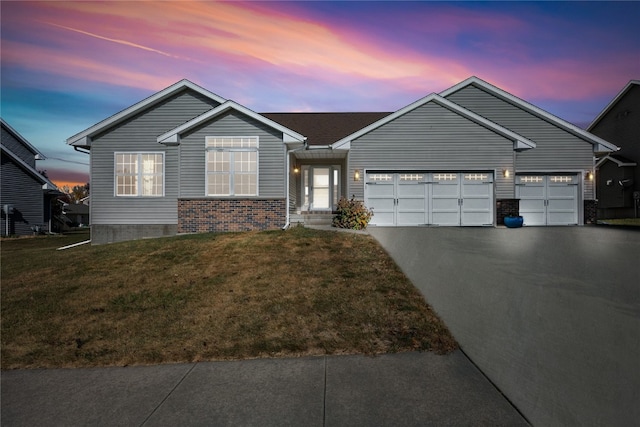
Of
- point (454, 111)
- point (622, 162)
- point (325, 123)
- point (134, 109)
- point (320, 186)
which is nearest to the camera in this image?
point (134, 109)

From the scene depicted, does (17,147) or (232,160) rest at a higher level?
(17,147)

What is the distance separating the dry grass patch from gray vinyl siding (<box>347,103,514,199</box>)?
689 cm

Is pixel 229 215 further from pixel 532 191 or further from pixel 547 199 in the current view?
pixel 547 199

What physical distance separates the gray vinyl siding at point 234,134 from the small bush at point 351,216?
2.60 metres

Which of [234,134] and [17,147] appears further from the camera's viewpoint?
[17,147]

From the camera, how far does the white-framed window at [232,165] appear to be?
14664 millimetres

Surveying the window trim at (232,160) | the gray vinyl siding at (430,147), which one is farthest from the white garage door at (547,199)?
the window trim at (232,160)

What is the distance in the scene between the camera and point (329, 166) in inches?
743

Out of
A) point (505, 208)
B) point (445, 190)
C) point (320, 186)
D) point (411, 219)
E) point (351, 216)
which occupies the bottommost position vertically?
point (411, 219)

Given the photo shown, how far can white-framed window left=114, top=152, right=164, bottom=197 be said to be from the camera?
50.7 feet

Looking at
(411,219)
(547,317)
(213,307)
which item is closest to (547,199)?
(411,219)

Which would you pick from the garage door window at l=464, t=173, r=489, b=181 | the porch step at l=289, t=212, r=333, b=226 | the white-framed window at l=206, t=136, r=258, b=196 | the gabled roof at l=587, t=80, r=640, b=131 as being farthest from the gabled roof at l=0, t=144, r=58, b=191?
the gabled roof at l=587, t=80, r=640, b=131

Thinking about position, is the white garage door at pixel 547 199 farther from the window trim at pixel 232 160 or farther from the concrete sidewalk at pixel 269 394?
the concrete sidewalk at pixel 269 394

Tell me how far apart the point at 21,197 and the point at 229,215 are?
72.3 feet
